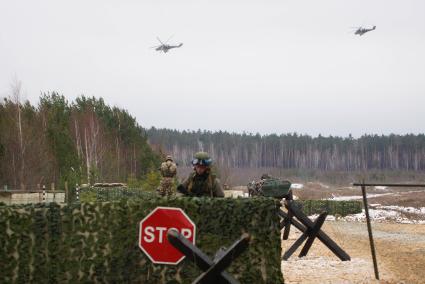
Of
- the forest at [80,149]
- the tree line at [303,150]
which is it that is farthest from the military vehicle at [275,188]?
the tree line at [303,150]

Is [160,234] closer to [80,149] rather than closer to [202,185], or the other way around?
[202,185]

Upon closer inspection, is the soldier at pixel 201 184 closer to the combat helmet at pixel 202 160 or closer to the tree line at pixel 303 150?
the combat helmet at pixel 202 160

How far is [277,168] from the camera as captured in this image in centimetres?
13388

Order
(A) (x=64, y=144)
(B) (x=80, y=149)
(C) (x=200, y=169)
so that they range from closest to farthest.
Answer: (C) (x=200, y=169) → (A) (x=64, y=144) → (B) (x=80, y=149)

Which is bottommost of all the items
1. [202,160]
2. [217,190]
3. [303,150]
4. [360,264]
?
[360,264]

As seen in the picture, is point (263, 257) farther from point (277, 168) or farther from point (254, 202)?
point (277, 168)

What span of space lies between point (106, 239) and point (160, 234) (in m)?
0.59

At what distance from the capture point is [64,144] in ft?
138

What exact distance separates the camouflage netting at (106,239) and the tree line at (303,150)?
414 feet

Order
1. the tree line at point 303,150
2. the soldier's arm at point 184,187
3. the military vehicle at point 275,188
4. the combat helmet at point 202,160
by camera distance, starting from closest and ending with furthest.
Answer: the combat helmet at point 202,160 → the soldier's arm at point 184,187 → the military vehicle at point 275,188 → the tree line at point 303,150

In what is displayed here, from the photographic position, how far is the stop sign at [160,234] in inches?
231

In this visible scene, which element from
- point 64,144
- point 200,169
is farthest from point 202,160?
point 64,144

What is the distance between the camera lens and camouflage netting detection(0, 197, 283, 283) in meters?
5.89

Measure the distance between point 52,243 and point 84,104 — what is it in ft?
190
